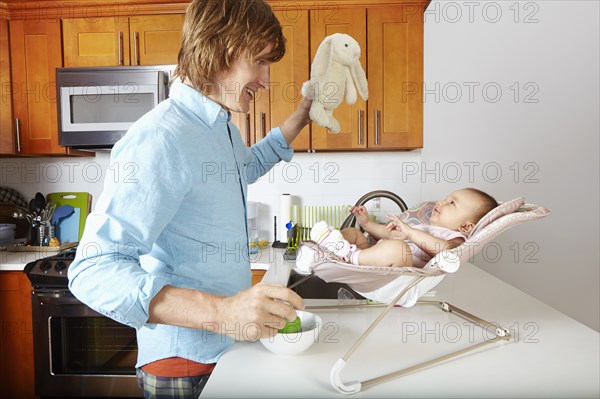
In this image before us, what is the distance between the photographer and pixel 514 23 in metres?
2.54

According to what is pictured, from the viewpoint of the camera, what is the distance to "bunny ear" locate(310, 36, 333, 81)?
4.78ft

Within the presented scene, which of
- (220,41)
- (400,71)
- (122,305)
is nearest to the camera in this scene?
(122,305)

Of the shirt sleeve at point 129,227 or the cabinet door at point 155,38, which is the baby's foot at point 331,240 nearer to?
the shirt sleeve at point 129,227

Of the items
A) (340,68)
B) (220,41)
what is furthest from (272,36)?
(340,68)

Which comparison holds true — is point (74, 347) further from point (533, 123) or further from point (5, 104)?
point (533, 123)

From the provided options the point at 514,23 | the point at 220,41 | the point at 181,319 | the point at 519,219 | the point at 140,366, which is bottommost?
the point at 140,366

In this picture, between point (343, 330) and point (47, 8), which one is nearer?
point (343, 330)

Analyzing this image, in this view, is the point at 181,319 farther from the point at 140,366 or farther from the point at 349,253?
the point at 349,253

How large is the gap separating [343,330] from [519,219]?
0.53 metres

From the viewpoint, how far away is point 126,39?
247 cm

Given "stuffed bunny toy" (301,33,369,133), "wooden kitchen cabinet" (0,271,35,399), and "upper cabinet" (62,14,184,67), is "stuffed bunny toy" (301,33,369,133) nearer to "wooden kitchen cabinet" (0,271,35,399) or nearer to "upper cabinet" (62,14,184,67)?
"upper cabinet" (62,14,184,67)

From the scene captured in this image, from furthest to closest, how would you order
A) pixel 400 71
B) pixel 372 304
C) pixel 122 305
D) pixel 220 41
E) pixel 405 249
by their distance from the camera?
pixel 400 71 → pixel 372 304 → pixel 405 249 → pixel 220 41 → pixel 122 305

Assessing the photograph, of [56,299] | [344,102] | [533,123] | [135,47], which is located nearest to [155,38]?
[135,47]

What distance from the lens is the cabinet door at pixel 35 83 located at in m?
2.50
